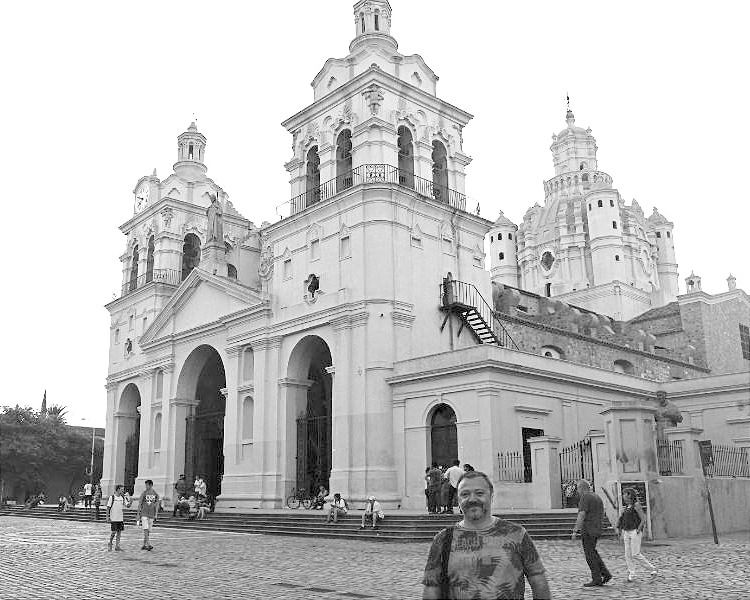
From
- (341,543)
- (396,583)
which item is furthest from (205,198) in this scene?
(396,583)

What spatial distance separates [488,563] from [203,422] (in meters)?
35.8

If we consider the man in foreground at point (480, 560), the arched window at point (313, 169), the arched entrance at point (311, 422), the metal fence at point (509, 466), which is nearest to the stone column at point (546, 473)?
the metal fence at point (509, 466)

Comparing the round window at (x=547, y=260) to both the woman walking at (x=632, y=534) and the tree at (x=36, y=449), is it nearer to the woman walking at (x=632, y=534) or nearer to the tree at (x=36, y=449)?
the tree at (x=36, y=449)

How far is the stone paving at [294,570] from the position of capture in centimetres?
1071

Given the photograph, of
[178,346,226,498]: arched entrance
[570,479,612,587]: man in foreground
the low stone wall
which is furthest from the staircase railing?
[570,479,612,587]: man in foreground

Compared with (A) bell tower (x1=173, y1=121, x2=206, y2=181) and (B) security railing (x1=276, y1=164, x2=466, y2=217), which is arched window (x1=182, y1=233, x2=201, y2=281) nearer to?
(A) bell tower (x1=173, y1=121, x2=206, y2=181)

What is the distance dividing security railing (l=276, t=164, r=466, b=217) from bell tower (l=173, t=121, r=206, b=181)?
14.8 m

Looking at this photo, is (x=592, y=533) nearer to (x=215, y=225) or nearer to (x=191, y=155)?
(x=215, y=225)

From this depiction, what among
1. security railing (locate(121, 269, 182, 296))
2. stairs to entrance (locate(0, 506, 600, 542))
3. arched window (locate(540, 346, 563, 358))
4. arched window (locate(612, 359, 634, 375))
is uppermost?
security railing (locate(121, 269, 182, 296))

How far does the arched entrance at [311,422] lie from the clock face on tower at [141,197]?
19717 mm

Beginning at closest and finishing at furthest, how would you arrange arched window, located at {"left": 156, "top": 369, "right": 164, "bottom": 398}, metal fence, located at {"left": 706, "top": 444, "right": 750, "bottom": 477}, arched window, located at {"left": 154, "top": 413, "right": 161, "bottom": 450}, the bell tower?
1. metal fence, located at {"left": 706, "top": 444, "right": 750, "bottom": 477}
2. arched window, located at {"left": 154, "top": 413, "right": 161, "bottom": 450}
3. arched window, located at {"left": 156, "top": 369, "right": 164, "bottom": 398}
4. the bell tower

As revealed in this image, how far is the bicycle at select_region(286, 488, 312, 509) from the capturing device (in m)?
30.3

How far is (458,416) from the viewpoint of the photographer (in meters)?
26.3

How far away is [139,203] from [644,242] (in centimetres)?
5026
